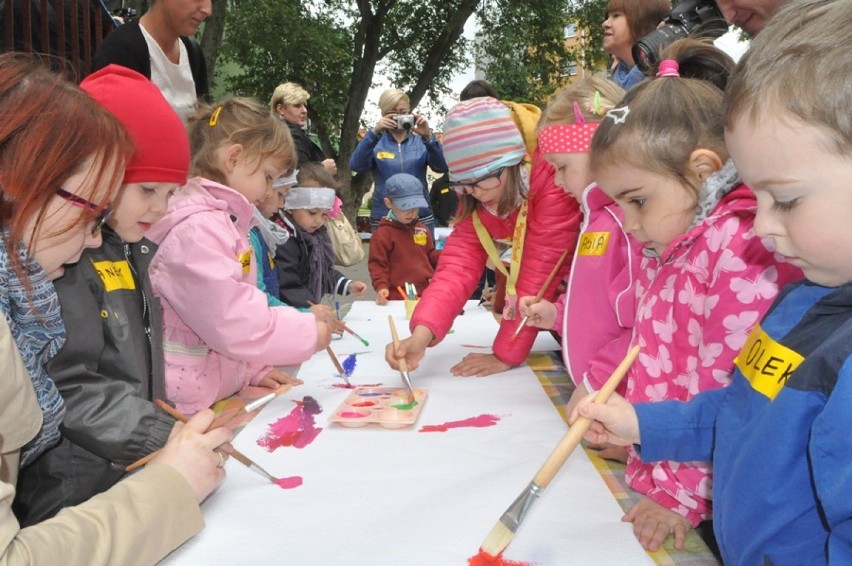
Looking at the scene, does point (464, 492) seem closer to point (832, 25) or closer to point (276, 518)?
point (276, 518)

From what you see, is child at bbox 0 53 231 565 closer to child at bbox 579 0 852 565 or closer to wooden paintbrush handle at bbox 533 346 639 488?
wooden paintbrush handle at bbox 533 346 639 488

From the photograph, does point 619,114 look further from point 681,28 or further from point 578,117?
point 681,28

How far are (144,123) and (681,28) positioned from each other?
1398 mm

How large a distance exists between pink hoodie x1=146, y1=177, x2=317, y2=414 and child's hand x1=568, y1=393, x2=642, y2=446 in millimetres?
764

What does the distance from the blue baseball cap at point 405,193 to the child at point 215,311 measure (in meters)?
1.77

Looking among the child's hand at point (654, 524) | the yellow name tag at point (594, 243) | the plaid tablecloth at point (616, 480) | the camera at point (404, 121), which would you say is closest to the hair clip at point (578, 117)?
the yellow name tag at point (594, 243)

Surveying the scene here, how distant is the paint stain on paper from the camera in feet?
3.87

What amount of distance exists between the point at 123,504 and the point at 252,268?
0.92 meters

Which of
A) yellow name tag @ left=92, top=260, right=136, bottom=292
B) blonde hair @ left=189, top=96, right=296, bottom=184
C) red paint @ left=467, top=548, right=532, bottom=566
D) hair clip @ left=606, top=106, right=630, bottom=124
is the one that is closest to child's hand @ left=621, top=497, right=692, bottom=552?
red paint @ left=467, top=548, right=532, bottom=566

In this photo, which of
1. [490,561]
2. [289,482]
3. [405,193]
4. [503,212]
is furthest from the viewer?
[405,193]

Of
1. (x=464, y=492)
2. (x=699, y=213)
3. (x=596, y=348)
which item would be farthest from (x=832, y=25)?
(x=596, y=348)

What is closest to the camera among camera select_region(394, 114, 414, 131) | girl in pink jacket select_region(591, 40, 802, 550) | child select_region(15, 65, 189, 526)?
girl in pink jacket select_region(591, 40, 802, 550)

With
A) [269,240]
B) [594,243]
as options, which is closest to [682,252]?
[594,243]

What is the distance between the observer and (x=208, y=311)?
1.37m
